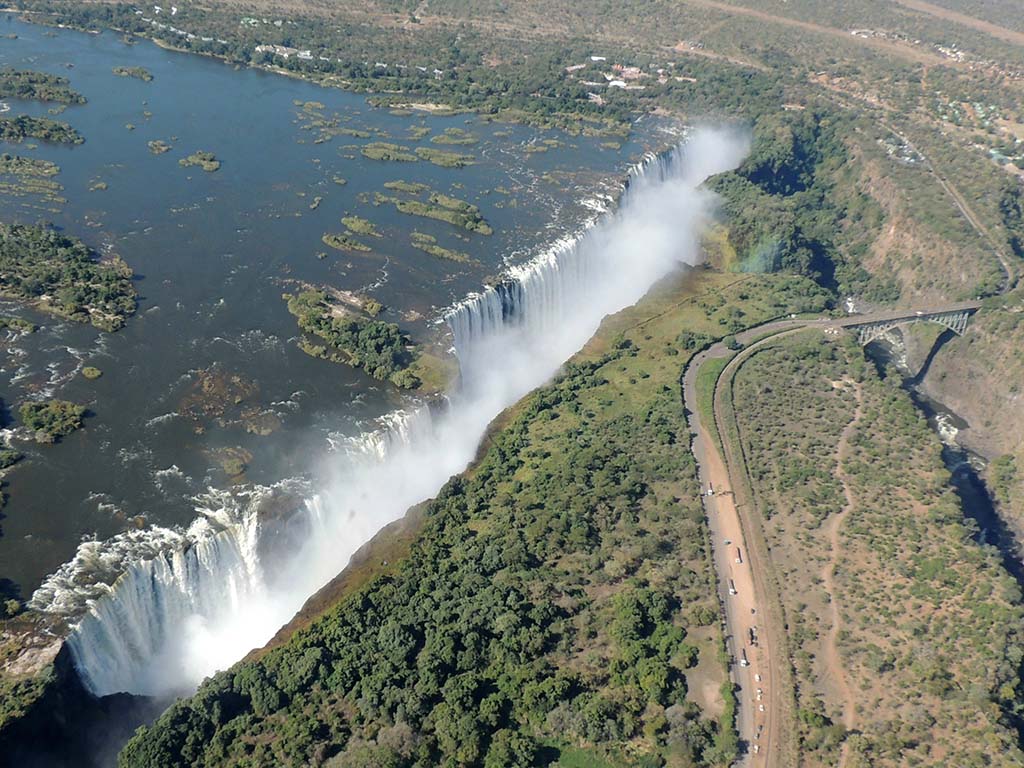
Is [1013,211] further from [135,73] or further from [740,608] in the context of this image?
[135,73]

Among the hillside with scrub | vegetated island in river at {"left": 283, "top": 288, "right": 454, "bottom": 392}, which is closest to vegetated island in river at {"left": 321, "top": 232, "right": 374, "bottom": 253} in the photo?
vegetated island in river at {"left": 283, "top": 288, "right": 454, "bottom": 392}

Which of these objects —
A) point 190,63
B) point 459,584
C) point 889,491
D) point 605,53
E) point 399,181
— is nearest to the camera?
point 459,584

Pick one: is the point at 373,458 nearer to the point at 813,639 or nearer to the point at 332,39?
the point at 813,639

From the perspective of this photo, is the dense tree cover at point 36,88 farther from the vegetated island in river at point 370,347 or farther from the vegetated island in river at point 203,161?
the vegetated island in river at point 370,347

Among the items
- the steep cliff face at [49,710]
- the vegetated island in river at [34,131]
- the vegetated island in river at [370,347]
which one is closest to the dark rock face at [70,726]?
the steep cliff face at [49,710]

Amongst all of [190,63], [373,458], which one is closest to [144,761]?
[373,458]

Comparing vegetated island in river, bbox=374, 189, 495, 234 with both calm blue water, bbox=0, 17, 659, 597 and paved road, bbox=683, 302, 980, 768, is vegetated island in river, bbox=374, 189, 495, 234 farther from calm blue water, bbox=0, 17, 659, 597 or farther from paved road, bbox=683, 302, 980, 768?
paved road, bbox=683, 302, 980, 768

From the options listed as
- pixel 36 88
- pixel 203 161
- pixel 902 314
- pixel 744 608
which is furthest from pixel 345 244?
pixel 902 314
